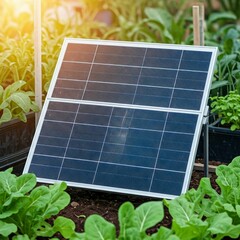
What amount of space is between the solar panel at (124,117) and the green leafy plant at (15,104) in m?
0.17

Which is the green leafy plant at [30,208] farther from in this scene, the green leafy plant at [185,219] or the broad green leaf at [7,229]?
the green leafy plant at [185,219]

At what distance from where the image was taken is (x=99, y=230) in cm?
315

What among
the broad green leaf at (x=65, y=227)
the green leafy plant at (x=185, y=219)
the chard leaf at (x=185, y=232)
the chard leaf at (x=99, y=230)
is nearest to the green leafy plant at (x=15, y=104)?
the broad green leaf at (x=65, y=227)

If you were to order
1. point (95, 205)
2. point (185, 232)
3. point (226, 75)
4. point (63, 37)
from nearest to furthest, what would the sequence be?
point (185, 232), point (95, 205), point (226, 75), point (63, 37)

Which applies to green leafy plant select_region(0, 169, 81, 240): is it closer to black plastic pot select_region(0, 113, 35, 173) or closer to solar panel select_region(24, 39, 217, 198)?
solar panel select_region(24, 39, 217, 198)

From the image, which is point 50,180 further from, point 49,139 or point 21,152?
point 21,152

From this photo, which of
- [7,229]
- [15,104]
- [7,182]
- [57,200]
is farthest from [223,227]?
[15,104]

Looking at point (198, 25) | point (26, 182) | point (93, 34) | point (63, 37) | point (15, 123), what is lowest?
point (26, 182)

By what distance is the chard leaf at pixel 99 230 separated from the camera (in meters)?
3.13

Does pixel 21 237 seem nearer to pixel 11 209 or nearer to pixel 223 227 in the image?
pixel 11 209

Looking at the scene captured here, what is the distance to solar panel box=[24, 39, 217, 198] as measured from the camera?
13.2ft

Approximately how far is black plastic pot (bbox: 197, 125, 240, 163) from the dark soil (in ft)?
1.88

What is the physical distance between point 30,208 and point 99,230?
23.0 inches

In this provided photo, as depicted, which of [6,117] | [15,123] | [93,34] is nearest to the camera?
[6,117]
